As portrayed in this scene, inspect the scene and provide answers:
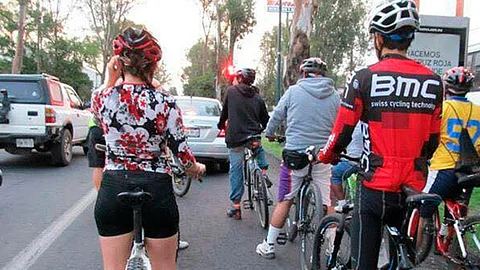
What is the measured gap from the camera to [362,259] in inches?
111

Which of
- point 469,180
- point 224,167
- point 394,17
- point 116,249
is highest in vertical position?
point 394,17

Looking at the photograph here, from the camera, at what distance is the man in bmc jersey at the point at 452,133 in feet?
13.3

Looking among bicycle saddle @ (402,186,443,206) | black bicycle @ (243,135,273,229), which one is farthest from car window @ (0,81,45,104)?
bicycle saddle @ (402,186,443,206)

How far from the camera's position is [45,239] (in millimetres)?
5527

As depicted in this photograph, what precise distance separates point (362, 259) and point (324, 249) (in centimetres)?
112

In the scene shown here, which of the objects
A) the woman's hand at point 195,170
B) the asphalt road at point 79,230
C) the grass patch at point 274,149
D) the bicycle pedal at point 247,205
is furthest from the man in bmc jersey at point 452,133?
the grass patch at point 274,149

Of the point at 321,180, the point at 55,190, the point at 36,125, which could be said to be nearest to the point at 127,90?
the point at 321,180

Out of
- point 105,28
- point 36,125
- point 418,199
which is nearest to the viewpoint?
point 418,199

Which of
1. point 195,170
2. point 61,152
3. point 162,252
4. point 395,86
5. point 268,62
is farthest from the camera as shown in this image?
point 268,62

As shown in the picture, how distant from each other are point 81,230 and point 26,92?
222 inches

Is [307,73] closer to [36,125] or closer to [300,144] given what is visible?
[300,144]

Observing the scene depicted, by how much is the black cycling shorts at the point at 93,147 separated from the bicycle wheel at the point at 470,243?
3.28m

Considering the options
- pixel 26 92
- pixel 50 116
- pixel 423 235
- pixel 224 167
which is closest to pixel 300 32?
pixel 224 167

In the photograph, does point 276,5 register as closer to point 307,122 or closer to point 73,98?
point 73,98
